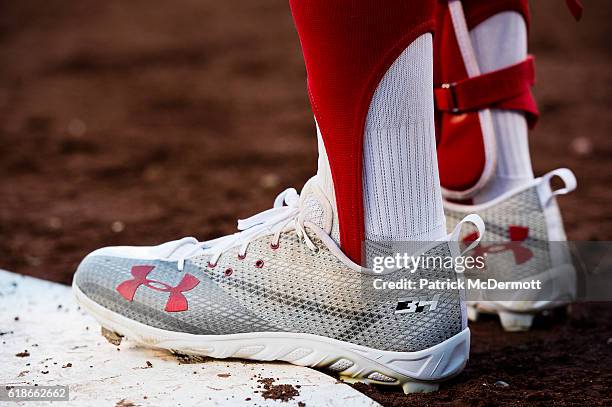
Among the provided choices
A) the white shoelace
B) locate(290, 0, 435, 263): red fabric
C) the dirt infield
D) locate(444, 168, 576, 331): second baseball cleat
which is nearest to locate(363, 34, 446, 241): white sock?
locate(290, 0, 435, 263): red fabric

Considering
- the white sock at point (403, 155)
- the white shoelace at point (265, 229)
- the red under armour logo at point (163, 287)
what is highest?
the white sock at point (403, 155)

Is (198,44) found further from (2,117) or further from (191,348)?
(191,348)

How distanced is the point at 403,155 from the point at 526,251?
0.50 m

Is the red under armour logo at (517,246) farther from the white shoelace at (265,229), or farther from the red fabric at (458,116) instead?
the white shoelace at (265,229)

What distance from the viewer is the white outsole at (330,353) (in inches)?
51.7

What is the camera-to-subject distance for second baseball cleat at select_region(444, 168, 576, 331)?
1.67 m

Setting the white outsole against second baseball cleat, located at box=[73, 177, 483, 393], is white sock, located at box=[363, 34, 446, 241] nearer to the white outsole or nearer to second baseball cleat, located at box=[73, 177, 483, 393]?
second baseball cleat, located at box=[73, 177, 483, 393]

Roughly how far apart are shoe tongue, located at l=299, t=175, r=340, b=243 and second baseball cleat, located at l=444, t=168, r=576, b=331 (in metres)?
0.44

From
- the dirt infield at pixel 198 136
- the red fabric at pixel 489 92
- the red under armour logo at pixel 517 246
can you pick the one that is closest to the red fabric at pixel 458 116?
the red fabric at pixel 489 92

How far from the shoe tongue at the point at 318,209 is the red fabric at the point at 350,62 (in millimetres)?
19

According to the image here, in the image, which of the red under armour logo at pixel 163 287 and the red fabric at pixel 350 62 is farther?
the red under armour logo at pixel 163 287

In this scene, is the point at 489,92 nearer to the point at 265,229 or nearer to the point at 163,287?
the point at 265,229

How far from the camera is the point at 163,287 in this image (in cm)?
142

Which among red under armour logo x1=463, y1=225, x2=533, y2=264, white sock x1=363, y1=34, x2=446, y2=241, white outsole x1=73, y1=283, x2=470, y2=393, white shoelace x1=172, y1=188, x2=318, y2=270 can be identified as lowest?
white outsole x1=73, y1=283, x2=470, y2=393
